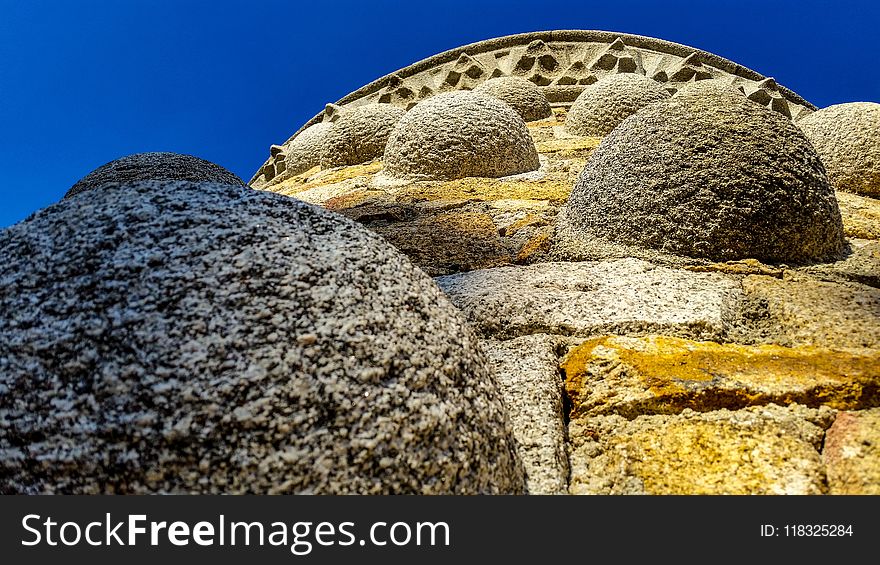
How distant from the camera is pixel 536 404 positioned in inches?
77.2

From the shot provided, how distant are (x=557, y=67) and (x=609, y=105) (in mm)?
4023

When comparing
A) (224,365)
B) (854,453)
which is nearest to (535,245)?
(854,453)

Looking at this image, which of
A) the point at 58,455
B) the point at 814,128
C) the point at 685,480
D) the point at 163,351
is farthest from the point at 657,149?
the point at 814,128

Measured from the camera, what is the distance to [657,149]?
10.1 feet

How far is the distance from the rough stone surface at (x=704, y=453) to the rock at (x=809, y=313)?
52 centimetres

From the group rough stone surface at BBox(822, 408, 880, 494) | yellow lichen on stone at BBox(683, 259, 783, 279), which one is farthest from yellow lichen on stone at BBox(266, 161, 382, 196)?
rough stone surface at BBox(822, 408, 880, 494)

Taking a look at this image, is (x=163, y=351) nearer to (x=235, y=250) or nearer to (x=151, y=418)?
(x=151, y=418)

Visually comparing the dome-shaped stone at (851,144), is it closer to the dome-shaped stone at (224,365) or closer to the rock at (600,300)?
the rock at (600,300)

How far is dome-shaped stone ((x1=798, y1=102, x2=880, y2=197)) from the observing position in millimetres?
5109

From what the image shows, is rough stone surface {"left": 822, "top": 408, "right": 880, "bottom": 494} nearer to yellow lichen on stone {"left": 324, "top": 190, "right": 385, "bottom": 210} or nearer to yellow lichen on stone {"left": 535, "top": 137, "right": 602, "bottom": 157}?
yellow lichen on stone {"left": 324, "top": 190, "right": 385, "bottom": 210}

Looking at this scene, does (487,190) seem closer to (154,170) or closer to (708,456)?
(154,170)

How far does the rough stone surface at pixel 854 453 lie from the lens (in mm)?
1448

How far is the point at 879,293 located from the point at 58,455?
278 cm

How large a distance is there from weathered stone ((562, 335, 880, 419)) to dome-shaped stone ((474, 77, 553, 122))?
6.57 metres
